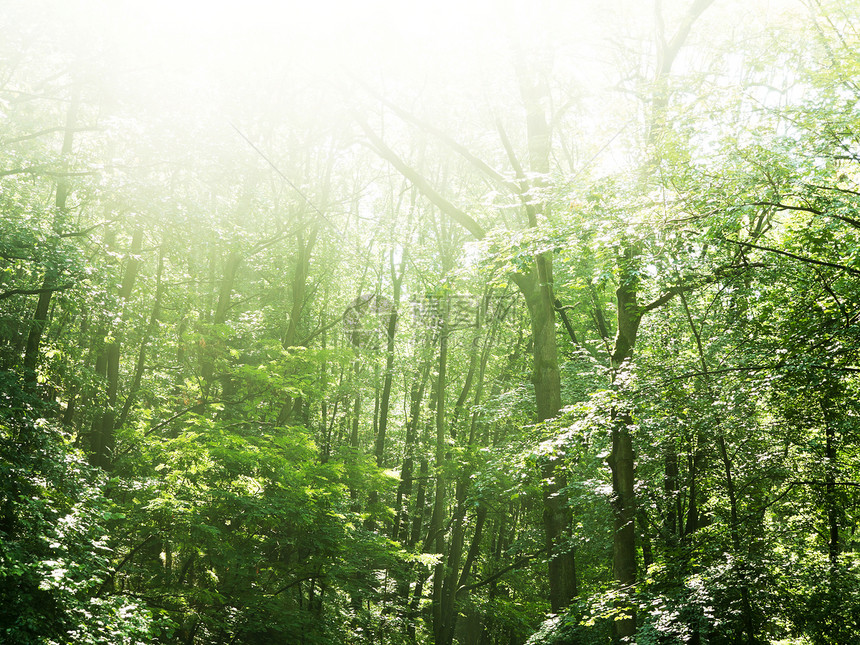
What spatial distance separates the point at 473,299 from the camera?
627 inches

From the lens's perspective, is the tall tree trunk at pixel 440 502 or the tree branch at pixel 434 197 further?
the tall tree trunk at pixel 440 502

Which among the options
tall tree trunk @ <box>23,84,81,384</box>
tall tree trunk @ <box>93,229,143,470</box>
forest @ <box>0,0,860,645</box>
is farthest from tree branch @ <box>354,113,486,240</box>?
tall tree trunk @ <box>93,229,143,470</box>

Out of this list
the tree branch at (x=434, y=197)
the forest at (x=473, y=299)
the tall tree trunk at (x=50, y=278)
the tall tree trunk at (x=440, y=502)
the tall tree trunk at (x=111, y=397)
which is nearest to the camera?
the forest at (x=473, y=299)

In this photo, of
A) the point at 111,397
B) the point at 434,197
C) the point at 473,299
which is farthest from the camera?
the point at 473,299

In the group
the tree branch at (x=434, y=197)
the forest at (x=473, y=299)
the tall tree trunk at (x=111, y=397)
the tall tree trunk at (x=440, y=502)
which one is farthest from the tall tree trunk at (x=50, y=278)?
the tall tree trunk at (x=440, y=502)

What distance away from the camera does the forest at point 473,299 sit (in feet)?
16.9

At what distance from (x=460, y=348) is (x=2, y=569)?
46.9 ft

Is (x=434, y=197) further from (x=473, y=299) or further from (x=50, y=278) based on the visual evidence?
(x=473, y=299)

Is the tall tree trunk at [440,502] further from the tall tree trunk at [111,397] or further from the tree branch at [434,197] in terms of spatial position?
the tall tree trunk at [111,397]

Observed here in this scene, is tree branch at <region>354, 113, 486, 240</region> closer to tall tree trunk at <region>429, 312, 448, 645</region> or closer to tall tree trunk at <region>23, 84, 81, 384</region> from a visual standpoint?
tall tree trunk at <region>23, 84, 81, 384</region>

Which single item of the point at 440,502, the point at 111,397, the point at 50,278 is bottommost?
the point at 440,502

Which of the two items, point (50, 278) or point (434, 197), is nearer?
point (50, 278)

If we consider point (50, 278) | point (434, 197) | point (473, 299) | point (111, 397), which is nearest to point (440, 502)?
point (473, 299)

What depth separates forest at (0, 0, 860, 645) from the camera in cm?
516
